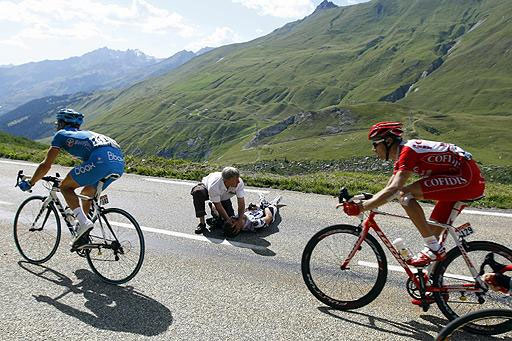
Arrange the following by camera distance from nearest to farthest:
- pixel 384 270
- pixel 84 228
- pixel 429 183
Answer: pixel 429 183 → pixel 384 270 → pixel 84 228

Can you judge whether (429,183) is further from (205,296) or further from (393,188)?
(205,296)

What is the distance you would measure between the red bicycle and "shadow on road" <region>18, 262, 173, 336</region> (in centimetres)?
241

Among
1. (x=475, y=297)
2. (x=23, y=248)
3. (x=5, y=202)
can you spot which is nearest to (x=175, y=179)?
(x=5, y=202)

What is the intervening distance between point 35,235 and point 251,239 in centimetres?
437

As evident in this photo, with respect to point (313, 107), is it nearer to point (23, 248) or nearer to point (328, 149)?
point (328, 149)

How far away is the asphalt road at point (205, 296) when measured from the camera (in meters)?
5.75

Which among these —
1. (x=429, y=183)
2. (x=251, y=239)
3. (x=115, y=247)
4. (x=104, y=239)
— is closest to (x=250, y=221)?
(x=251, y=239)

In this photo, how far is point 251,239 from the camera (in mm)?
9203

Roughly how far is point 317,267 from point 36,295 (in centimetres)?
454

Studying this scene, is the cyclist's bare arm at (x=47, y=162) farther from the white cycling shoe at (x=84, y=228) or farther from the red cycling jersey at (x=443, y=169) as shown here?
the red cycling jersey at (x=443, y=169)

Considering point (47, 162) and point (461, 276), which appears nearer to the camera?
point (461, 276)

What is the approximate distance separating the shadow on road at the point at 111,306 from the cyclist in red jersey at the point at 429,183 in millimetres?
3227

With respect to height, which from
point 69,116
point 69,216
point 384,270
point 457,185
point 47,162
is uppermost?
point 69,116

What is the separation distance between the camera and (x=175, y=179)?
1506 cm
